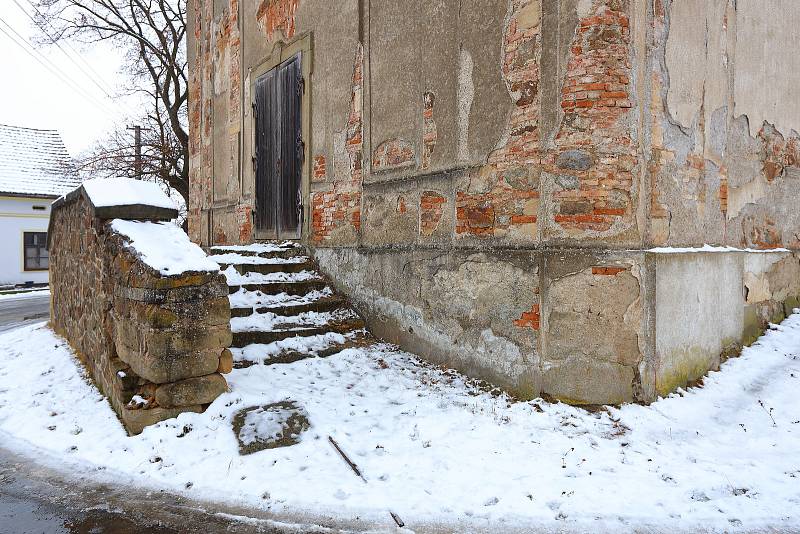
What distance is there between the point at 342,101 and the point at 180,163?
13.2m

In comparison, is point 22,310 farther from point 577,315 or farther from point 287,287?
point 577,315

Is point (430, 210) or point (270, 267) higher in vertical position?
point (430, 210)

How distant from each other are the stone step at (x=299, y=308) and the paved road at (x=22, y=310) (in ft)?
19.6

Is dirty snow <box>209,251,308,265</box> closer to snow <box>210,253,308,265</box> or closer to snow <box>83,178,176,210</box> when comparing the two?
snow <box>210,253,308,265</box>

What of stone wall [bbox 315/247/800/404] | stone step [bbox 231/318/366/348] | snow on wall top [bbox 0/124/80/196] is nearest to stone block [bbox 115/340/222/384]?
stone step [bbox 231/318/366/348]

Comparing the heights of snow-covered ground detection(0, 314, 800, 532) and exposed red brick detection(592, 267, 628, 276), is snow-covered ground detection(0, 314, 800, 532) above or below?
below

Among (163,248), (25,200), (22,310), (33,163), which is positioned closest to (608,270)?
(163,248)

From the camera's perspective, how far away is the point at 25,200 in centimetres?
1969

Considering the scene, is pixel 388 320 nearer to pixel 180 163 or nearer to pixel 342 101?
pixel 342 101

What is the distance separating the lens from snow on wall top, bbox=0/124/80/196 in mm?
19797

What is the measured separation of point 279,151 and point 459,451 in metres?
5.85

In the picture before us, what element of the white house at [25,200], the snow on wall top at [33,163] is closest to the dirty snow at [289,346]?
the white house at [25,200]

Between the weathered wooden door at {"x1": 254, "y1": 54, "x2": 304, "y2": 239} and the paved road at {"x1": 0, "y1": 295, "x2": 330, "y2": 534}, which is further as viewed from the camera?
the weathered wooden door at {"x1": 254, "y1": 54, "x2": 304, "y2": 239}

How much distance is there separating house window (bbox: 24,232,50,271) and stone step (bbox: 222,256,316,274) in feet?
56.3
